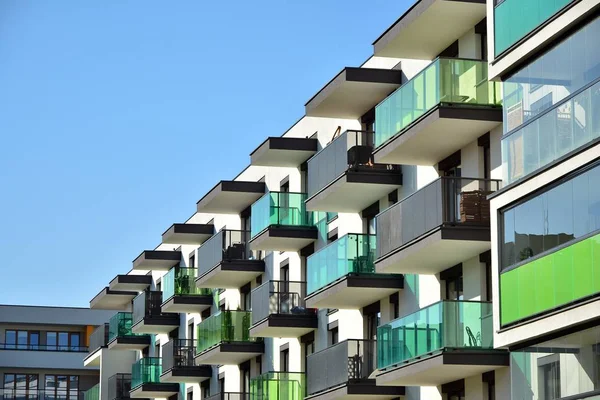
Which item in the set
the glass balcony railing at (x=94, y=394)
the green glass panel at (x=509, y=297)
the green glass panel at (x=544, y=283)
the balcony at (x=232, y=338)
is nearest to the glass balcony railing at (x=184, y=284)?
the balcony at (x=232, y=338)

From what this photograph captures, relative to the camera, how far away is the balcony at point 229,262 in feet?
147

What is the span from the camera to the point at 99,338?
223 feet

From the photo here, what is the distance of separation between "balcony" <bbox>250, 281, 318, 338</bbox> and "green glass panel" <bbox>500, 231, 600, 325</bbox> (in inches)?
610

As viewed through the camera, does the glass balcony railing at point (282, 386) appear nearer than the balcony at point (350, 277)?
No

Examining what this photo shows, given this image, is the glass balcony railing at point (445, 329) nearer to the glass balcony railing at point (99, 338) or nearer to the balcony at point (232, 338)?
the balcony at point (232, 338)

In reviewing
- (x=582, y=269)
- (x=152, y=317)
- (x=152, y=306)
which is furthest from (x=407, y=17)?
(x=152, y=306)

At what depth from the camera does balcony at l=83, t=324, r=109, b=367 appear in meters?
67.0

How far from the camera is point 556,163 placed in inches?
873

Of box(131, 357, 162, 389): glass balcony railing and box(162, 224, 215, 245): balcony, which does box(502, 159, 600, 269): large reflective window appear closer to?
box(162, 224, 215, 245): balcony

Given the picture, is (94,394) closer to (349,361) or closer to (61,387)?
(61,387)

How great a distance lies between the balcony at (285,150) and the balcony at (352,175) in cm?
443

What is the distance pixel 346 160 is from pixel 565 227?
1203 centimetres

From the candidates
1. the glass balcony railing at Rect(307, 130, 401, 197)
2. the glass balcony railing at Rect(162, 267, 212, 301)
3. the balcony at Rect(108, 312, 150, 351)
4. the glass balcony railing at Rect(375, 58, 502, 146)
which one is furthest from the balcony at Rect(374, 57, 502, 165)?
the balcony at Rect(108, 312, 150, 351)

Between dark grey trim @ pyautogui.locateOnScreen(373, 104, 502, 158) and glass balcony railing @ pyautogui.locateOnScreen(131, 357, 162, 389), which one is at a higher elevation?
dark grey trim @ pyautogui.locateOnScreen(373, 104, 502, 158)
